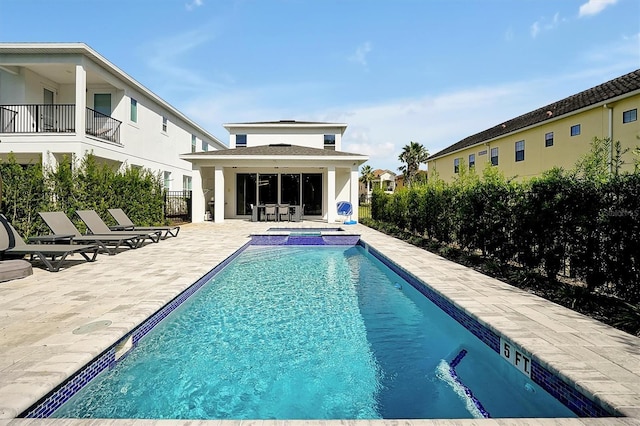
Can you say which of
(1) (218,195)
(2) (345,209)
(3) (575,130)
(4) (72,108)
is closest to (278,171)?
(1) (218,195)

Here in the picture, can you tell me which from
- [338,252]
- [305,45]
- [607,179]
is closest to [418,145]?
[305,45]

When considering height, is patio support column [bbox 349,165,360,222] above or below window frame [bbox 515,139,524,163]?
below

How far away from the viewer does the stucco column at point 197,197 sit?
19.4 m

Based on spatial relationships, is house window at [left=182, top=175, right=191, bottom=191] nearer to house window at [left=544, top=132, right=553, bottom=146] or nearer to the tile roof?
the tile roof

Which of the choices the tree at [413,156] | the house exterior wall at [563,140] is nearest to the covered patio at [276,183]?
the house exterior wall at [563,140]

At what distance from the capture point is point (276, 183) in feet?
73.4

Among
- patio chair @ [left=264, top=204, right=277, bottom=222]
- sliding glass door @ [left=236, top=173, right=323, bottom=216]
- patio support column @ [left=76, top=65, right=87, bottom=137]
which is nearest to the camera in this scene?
patio support column @ [left=76, top=65, right=87, bottom=137]

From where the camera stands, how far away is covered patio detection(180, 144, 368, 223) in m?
19.4

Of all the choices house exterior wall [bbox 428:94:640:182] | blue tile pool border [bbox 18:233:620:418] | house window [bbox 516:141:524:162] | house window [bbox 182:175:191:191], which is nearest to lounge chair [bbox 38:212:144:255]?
blue tile pool border [bbox 18:233:620:418]

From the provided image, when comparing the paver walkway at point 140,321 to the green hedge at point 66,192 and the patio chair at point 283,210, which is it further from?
the patio chair at point 283,210

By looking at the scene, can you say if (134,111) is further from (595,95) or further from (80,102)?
(595,95)

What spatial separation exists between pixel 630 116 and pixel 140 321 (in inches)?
707

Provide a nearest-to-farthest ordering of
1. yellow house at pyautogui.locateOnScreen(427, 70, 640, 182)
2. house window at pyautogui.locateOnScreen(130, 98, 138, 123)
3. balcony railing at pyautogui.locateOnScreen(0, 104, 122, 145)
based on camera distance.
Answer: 1. yellow house at pyautogui.locateOnScreen(427, 70, 640, 182)
2. balcony railing at pyautogui.locateOnScreen(0, 104, 122, 145)
3. house window at pyautogui.locateOnScreen(130, 98, 138, 123)

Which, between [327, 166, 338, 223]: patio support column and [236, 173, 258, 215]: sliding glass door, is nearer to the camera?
[327, 166, 338, 223]: patio support column
